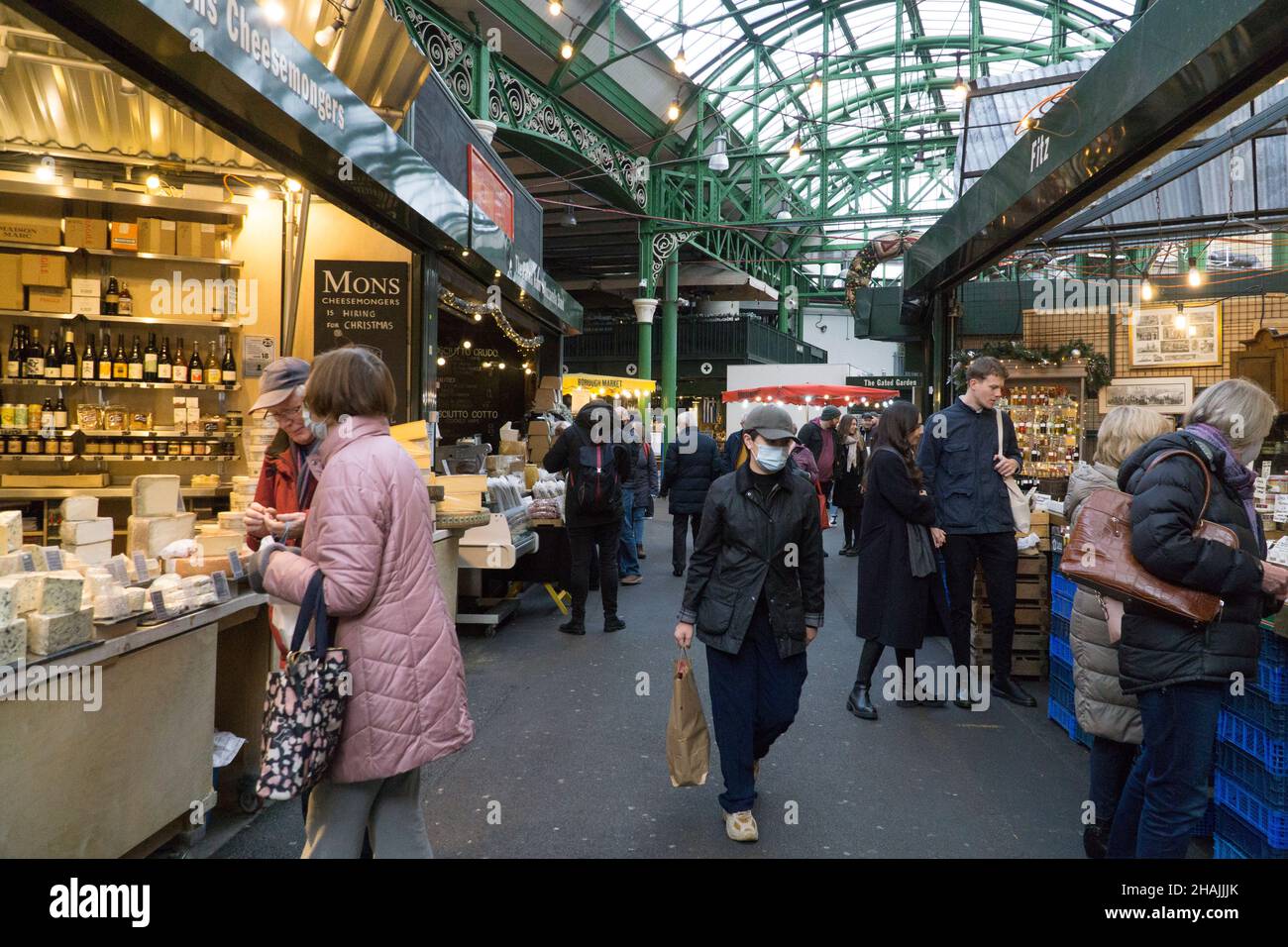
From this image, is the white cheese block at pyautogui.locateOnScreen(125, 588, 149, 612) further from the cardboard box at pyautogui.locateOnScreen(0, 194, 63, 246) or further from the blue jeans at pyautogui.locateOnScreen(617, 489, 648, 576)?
the blue jeans at pyautogui.locateOnScreen(617, 489, 648, 576)

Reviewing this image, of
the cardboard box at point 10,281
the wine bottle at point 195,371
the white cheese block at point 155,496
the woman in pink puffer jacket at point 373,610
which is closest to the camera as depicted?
the woman in pink puffer jacket at point 373,610

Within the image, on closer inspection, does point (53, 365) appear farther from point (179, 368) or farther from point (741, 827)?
point (741, 827)

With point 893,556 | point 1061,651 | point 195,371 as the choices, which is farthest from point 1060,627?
point 195,371

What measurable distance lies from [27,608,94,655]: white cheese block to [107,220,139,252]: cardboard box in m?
4.54

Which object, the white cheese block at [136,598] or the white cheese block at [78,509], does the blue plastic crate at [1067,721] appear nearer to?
the white cheese block at [136,598]

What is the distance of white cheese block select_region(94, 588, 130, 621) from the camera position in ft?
9.64

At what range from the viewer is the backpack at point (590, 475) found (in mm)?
6879

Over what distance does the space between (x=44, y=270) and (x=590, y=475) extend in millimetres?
4356

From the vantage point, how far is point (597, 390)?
624 inches

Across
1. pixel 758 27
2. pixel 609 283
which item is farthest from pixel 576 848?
pixel 609 283

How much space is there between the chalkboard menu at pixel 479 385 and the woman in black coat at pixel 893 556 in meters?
8.40

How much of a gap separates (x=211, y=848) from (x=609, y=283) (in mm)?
24603

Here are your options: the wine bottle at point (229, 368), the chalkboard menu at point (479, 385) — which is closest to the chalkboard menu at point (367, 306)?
the wine bottle at point (229, 368)

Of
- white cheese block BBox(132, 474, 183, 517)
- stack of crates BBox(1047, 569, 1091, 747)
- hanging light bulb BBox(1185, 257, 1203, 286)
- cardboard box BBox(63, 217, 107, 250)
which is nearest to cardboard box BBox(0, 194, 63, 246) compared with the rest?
cardboard box BBox(63, 217, 107, 250)
